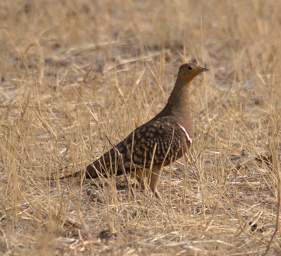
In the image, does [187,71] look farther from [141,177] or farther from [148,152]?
[141,177]

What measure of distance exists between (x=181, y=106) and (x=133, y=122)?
0.68 m

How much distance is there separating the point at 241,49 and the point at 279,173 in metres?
3.84

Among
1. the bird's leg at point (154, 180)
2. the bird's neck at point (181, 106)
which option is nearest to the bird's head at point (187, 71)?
the bird's neck at point (181, 106)

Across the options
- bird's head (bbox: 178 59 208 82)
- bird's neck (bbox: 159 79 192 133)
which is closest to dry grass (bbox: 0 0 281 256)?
bird's neck (bbox: 159 79 192 133)

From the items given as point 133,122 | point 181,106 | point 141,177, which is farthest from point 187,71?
point 141,177

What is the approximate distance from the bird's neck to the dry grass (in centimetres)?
29

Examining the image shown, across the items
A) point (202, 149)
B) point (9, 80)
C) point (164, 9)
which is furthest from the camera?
point (164, 9)

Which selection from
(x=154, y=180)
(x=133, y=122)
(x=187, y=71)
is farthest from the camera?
(x=133, y=122)

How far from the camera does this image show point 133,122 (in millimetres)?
6684

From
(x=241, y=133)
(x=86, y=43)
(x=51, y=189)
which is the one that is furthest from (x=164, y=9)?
(x=51, y=189)

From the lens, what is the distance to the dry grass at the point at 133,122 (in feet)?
16.3

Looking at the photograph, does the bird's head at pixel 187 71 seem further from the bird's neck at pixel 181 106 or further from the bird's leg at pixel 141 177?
the bird's leg at pixel 141 177

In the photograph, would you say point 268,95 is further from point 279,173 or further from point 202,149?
point 279,173

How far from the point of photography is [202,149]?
21.0 ft
